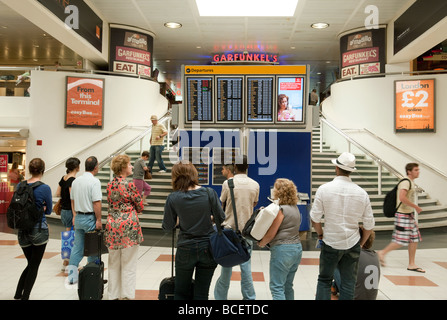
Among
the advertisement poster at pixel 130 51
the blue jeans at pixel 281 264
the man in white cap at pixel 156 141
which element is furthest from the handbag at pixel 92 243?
the advertisement poster at pixel 130 51

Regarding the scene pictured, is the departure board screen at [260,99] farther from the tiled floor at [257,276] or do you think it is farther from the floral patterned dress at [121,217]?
the floral patterned dress at [121,217]

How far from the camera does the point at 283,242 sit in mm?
3297

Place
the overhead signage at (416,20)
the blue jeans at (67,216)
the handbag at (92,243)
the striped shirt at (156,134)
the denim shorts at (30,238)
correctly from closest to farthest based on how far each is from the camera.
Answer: the denim shorts at (30,238) < the handbag at (92,243) < the blue jeans at (67,216) < the overhead signage at (416,20) < the striped shirt at (156,134)

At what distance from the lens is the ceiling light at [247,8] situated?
34.1 feet

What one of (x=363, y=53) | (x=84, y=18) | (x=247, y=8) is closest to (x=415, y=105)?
(x=363, y=53)

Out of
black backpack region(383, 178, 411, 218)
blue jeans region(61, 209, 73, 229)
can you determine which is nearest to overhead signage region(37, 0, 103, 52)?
blue jeans region(61, 209, 73, 229)

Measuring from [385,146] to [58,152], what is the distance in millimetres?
9825

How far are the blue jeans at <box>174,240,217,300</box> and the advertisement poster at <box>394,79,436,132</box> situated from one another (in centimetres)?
986

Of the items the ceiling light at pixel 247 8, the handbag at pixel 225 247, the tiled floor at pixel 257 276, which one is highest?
the ceiling light at pixel 247 8

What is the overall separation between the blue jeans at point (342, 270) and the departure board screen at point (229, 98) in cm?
429

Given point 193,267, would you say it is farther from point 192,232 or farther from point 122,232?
point 122,232
